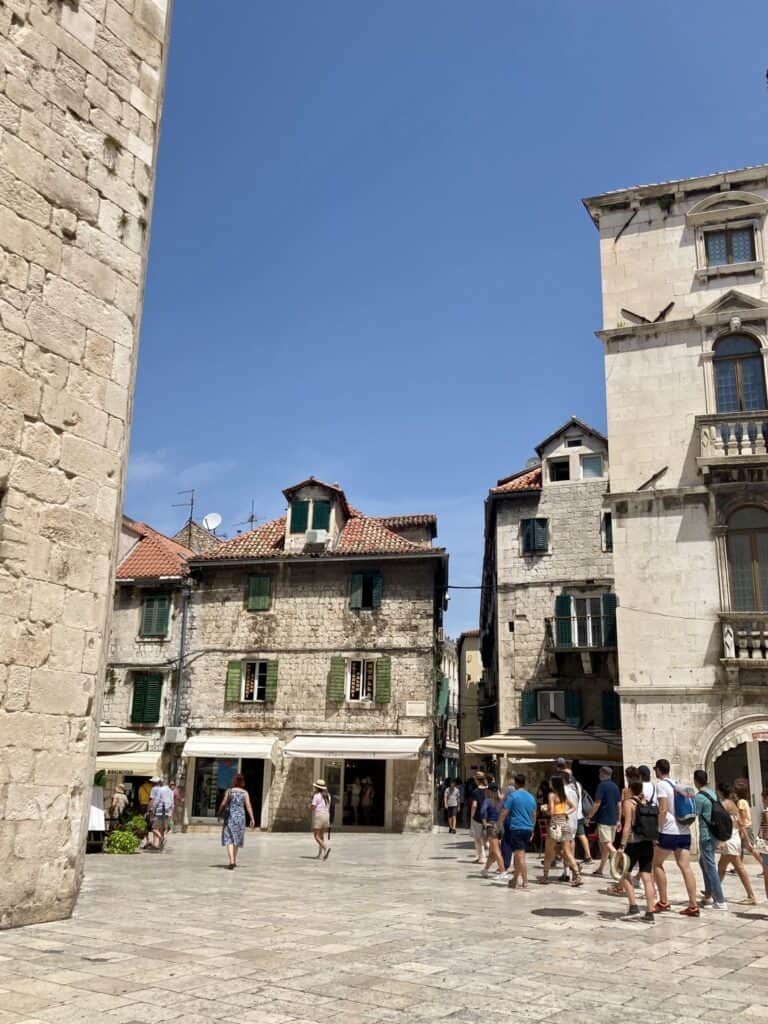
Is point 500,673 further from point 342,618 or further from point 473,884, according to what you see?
point 473,884

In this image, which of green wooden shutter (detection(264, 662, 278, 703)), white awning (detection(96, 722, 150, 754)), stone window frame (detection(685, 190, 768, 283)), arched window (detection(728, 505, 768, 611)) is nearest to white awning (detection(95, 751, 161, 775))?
green wooden shutter (detection(264, 662, 278, 703))

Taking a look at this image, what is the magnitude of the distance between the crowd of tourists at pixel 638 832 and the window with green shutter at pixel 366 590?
463 inches

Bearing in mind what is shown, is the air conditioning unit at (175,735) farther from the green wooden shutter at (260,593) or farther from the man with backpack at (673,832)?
the man with backpack at (673,832)

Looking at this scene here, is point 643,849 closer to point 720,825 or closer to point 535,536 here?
point 720,825

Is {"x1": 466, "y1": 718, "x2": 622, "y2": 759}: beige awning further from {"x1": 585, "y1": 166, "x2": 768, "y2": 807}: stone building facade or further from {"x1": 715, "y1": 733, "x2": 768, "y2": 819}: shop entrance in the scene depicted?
{"x1": 715, "y1": 733, "x2": 768, "y2": 819}: shop entrance

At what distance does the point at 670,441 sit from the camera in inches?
744

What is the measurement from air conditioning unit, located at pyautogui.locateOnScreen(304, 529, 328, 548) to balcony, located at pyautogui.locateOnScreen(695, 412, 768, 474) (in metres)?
13.6

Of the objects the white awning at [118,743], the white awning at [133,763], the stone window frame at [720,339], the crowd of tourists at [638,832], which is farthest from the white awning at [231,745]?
the stone window frame at [720,339]

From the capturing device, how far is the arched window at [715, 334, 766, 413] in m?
18.7

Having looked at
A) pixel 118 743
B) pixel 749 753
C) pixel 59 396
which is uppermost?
pixel 59 396

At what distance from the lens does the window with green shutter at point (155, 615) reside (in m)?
29.6

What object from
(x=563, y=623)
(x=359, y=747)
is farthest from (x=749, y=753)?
(x=359, y=747)

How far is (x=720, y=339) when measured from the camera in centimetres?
1920

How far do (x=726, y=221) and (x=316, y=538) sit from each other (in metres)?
15.3
